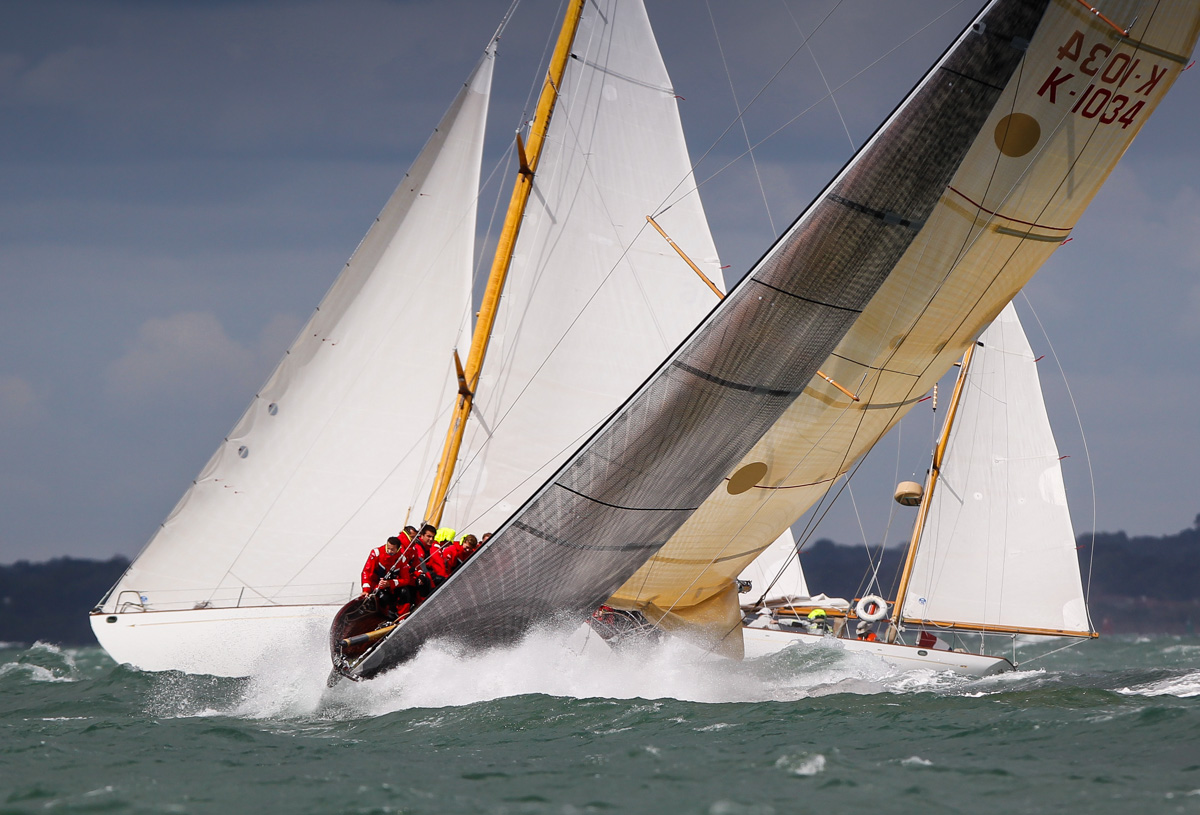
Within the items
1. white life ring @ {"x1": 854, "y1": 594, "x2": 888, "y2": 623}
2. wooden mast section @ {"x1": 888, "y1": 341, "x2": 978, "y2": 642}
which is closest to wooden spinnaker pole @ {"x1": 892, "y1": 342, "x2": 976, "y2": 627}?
wooden mast section @ {"x1": 888, "y1": 341, "x2": 978, "y2": 642}

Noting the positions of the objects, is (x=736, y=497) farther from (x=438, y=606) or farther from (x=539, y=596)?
(x=438, y=606)

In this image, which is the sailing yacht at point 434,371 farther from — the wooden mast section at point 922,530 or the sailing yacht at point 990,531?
the sailing yacht at point 990,531

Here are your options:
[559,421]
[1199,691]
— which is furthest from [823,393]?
[559,421]

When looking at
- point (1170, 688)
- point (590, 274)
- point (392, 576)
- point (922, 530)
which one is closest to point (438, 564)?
point (392, 576)

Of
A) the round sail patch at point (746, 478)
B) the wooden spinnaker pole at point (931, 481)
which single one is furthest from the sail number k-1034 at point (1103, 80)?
the wooden spinnaker pole at point (931, 481)

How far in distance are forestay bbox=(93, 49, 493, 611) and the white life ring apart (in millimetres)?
7816

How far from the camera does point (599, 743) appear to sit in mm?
6656

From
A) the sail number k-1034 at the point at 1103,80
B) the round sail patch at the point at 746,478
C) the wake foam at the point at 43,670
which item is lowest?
the wake foam at the point at 43,670

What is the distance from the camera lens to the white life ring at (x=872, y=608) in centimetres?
1711

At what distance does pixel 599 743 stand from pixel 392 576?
13.5 feet

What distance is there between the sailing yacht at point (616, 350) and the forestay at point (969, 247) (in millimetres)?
25

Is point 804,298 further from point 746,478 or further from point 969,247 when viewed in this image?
point 746,478

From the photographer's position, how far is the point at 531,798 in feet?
17.3

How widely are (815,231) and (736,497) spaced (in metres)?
3.16
